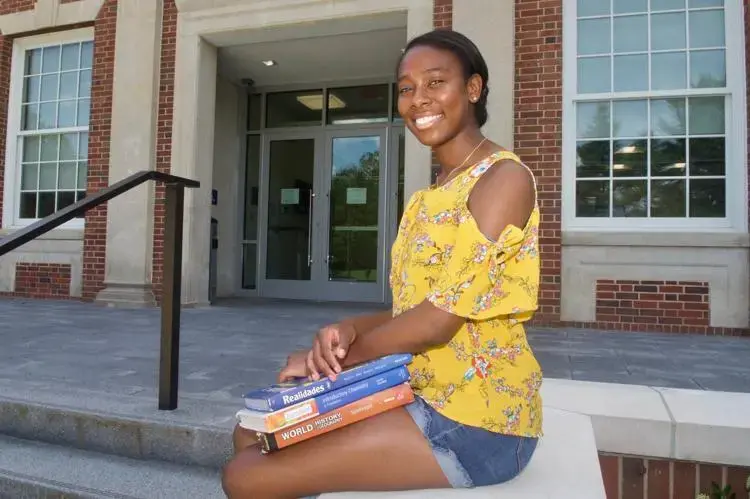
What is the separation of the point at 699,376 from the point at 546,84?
11.5 ft

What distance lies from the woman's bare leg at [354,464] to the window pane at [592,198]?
5.21 m

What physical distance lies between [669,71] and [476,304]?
5676 millimetres

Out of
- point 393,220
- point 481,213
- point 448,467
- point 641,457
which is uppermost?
point 393,220

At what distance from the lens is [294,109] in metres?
9.27

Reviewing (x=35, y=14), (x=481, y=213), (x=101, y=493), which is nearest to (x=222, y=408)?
(x=101, y=493)

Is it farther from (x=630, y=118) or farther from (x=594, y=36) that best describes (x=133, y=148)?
(x=630, y=118)

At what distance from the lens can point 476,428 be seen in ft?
3.90

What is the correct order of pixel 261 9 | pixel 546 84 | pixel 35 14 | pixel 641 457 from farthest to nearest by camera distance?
1. pixel 35 14
2. pixel 261 9
3. pixel 546 84
4. pixel 641 457

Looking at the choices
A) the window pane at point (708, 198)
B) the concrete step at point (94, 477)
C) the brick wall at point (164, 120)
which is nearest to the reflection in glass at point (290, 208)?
the brick wall at point (164, 120)

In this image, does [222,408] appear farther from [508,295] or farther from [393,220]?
[393,220]

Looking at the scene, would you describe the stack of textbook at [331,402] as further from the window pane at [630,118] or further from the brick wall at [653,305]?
the window pane at [630,118]

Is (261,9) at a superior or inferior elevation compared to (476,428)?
superior

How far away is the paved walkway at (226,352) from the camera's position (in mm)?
3182

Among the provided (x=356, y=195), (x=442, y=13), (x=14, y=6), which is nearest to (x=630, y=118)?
(x=442, y=13)
